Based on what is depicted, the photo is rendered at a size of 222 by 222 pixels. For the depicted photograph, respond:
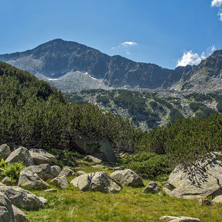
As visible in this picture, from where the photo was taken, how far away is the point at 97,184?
479 inches

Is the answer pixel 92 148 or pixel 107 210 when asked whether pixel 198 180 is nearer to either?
pixel 107 210

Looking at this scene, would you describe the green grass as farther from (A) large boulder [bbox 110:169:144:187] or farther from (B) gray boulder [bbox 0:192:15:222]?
(A) large boulder [bbox 110:169:144:187]

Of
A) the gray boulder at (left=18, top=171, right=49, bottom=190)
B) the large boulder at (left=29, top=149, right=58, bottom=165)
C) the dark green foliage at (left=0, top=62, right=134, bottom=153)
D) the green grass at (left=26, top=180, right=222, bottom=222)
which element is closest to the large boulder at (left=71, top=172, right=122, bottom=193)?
the green grass at (left=26, top=180, right=222, bottom=222)

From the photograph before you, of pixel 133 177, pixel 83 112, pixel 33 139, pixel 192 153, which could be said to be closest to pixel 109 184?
pixel 133 177

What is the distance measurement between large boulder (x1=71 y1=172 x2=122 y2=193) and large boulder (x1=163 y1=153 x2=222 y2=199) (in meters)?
4.23

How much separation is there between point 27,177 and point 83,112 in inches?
892

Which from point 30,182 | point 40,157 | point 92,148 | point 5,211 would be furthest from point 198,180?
point 92,148

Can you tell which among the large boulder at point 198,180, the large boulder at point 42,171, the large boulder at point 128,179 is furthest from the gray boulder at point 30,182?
the large boulder at point 198,180

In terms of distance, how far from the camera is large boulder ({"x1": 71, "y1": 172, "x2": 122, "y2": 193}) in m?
12.1

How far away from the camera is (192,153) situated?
17.1 m

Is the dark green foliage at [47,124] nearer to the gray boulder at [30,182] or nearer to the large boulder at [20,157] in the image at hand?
the large boulder at [20,157]

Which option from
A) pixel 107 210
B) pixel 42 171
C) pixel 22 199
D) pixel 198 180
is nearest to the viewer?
pixel 22 199

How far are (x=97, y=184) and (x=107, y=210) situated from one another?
159 inches

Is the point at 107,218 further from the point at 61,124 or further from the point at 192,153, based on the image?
the point at 61,124
